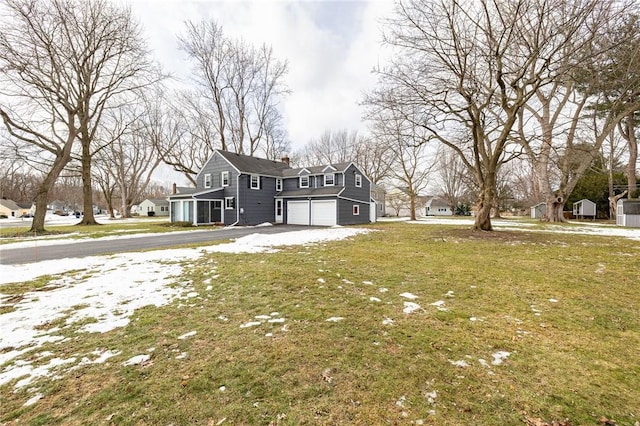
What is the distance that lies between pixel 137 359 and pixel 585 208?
4512 cm

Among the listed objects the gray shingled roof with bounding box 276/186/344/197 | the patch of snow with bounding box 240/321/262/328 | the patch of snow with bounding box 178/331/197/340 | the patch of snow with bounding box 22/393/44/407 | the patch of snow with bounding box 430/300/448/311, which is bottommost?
the patch of snow with bounding box 22/393/44/407

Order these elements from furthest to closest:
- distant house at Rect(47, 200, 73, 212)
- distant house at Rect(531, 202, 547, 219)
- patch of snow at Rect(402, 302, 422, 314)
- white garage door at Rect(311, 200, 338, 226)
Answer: distant house at Rect(47, 200, 73, 212) < distant house at Rect(531, 202, 547, 219) < white garage door at Rect(311, 200, 338, 226) < patch of snow at Rect(402, 302, 422, 314)

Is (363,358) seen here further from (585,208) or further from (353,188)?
(585,208)

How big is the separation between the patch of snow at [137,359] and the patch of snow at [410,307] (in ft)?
11.4

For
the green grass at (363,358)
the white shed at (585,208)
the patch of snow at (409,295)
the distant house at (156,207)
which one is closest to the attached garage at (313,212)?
the green grass at (363,358)

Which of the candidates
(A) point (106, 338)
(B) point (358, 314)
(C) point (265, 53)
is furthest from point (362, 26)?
(C) point (265, 53)

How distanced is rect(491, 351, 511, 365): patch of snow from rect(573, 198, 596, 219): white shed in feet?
137

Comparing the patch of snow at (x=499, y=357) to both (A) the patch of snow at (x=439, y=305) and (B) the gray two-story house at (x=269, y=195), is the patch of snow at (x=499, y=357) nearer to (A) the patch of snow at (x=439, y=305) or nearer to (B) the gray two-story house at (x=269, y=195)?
(A) the patch of snow at (x=439, y=305)

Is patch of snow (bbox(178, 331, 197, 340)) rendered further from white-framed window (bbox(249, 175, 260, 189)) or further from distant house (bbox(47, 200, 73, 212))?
distant house (bbox(47, 200, 73, 212))

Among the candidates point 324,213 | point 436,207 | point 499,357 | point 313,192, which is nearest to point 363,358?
point 499,357

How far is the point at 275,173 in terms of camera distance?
1023 inches

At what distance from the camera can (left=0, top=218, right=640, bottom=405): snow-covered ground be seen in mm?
3036

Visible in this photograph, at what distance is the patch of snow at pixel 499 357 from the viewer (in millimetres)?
2941

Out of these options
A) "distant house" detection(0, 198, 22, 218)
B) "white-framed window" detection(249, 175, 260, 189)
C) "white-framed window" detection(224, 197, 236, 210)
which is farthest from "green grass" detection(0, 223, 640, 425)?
"distant house" detection(0, 198, 22, 218)
